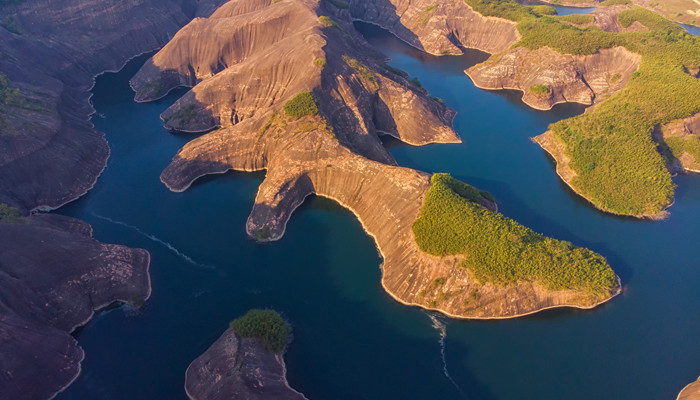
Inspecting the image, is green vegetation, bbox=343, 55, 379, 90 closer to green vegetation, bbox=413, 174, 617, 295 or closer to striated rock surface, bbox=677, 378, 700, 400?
green vegetation, bbox=413, 174, 617, 295

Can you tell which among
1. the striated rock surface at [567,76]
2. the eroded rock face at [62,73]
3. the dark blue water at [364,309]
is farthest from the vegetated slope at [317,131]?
the striated rock surface at [567,76]

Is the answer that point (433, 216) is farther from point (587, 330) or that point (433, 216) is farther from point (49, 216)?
point (49, 216)

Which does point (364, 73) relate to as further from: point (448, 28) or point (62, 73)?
point (62, 73)

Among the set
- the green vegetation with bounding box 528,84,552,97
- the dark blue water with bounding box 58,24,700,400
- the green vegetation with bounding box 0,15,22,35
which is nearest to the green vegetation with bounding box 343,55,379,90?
the dark blue water with bounding box 58,24,700,400

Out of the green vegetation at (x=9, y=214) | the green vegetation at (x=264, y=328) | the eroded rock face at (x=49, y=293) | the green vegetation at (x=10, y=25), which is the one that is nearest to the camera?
the eroded rock face at (x=49, y=293)

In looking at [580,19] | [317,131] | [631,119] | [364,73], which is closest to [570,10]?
[580,19]

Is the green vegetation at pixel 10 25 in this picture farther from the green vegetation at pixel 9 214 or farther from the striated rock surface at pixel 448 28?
the striated rock surface at pixel 448 28
